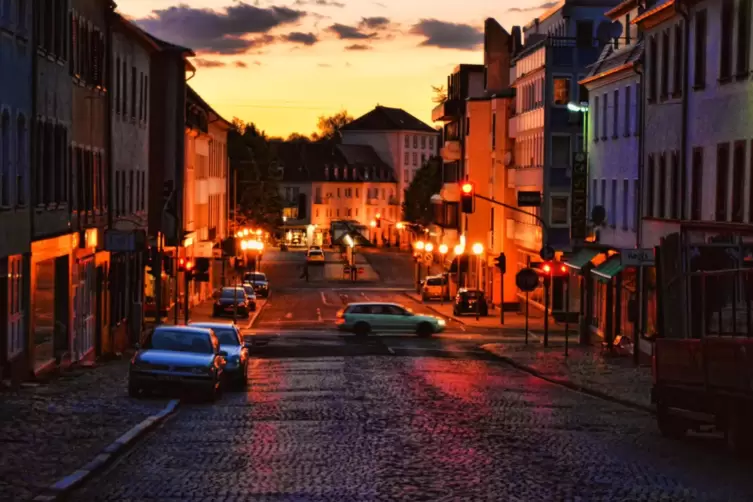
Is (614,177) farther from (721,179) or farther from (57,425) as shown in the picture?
(57,425)

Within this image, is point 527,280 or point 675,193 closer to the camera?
point 675,193

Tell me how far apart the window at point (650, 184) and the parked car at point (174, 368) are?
60.5ft

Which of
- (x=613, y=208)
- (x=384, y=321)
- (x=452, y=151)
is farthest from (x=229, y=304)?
(x=452, y=151)

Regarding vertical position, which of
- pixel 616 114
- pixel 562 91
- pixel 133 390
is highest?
pixel 562 91

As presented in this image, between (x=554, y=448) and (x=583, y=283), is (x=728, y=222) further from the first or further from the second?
(x=583, y=283)

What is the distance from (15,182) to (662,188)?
1924 centimetres

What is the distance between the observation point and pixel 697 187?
37.1 m

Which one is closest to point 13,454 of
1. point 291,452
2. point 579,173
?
point 291,452

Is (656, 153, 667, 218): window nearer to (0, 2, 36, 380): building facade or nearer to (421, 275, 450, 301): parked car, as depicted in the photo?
(0, 2, 36, 380): building facade

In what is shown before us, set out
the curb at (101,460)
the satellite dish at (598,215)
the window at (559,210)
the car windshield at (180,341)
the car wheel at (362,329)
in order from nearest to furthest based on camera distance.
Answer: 1. the curb at (101,460)
2. the car windshield at (180,341)
3. the satellite dish at (598,215)
4. the car wheel at (362,329)
5. the window at (559,210)

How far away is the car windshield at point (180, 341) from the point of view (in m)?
28.2

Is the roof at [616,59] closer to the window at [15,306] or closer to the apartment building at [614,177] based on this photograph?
the apartment building at [614,177]

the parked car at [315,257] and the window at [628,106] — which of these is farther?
the parked car at [315,257]

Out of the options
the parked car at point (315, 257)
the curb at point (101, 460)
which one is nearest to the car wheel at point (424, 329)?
the curb at point (101, 460)
